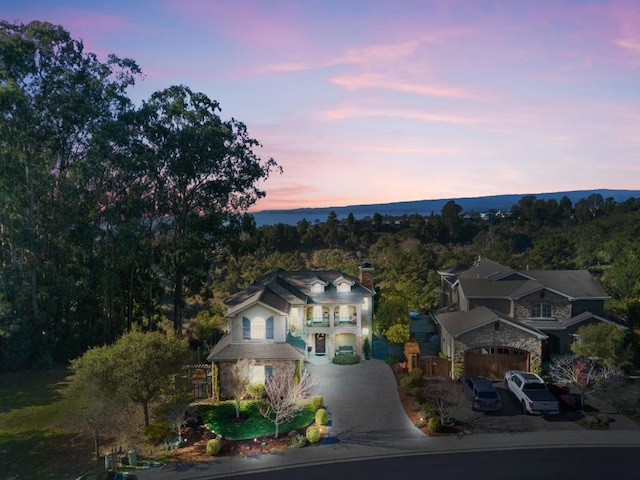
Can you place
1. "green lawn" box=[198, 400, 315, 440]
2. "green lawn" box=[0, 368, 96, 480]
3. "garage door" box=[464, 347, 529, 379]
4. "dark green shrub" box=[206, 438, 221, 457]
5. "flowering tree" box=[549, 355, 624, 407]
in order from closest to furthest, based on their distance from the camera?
"green lawn" box=[0, 368, 96, 480] < "dark green shrub" box=[206, 438, 221, 457] < "green lawn" box=[198, 400, 315, 440] < "flowering tree" box=[549, 355, 624, 407] < "garage door" box=[464, 347, 529, 379]

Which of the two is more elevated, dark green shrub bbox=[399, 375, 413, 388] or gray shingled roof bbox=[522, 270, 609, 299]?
gray shingled roof bbox=[522, 270, 609, 299]

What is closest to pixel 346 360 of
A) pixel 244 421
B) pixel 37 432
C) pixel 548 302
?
pixel 244 421

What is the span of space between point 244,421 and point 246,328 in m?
6.37

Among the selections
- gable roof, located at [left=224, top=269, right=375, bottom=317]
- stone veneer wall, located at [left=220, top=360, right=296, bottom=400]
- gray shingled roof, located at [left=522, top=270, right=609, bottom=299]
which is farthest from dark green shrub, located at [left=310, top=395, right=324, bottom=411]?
gray shingled roof, located at [left=522, top=270, right=609, bottom=299]

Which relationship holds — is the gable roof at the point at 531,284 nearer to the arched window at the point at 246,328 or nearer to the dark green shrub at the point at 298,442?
the arched window at the point at 246,328

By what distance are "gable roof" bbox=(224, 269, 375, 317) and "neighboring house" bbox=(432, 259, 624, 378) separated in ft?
22.7

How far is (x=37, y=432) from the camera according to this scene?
72.1 feet

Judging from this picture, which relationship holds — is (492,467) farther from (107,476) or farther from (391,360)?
(107,476)

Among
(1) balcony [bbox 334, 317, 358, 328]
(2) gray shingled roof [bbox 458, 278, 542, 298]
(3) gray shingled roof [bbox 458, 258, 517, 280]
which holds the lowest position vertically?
(1) balcony [bbox 334, 317, 358, 328]

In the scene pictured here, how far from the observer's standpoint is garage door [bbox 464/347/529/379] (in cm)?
2833

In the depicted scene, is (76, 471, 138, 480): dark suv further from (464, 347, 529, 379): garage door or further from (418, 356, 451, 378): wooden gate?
(464, 347, 529, 379): garage door

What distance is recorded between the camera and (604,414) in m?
22.6

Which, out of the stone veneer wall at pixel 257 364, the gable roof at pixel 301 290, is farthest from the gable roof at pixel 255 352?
the gable roof at pixel 301 290

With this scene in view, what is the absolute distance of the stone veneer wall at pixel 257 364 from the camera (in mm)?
25906
